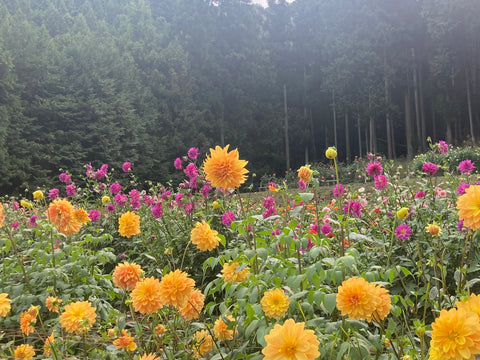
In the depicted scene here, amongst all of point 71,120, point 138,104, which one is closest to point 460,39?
point 138,104

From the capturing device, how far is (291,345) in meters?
0.74

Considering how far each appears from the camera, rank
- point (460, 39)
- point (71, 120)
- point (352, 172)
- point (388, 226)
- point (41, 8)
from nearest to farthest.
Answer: point (388, 226) < point (352, 172) < point (71, 120) < point (460, 39) < point (41, 8)

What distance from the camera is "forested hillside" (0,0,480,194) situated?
16781 millimetres

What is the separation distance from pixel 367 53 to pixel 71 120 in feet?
49.6

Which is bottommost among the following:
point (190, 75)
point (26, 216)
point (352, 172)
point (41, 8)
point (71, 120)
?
point (352, 172)

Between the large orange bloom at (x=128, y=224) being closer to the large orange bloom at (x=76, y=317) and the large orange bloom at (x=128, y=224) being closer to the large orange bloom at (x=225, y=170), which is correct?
the large orange bloom at (x=76, y=317)

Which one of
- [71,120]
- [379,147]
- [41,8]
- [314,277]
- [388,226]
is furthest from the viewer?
[379,147]

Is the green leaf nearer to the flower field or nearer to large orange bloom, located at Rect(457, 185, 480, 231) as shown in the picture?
the flower field

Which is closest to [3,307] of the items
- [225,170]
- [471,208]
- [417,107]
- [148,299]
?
[148,299]

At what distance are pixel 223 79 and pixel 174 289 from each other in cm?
2290

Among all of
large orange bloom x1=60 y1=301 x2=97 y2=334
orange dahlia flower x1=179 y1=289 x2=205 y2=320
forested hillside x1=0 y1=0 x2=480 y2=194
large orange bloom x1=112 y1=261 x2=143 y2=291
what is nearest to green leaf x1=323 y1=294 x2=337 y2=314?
orange dahlia flower x1=179 y1=289 x2=205 y2=320

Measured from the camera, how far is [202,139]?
20.4 metres

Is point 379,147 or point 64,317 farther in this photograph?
point 379,147

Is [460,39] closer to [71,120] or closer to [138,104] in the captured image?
[138,104]
